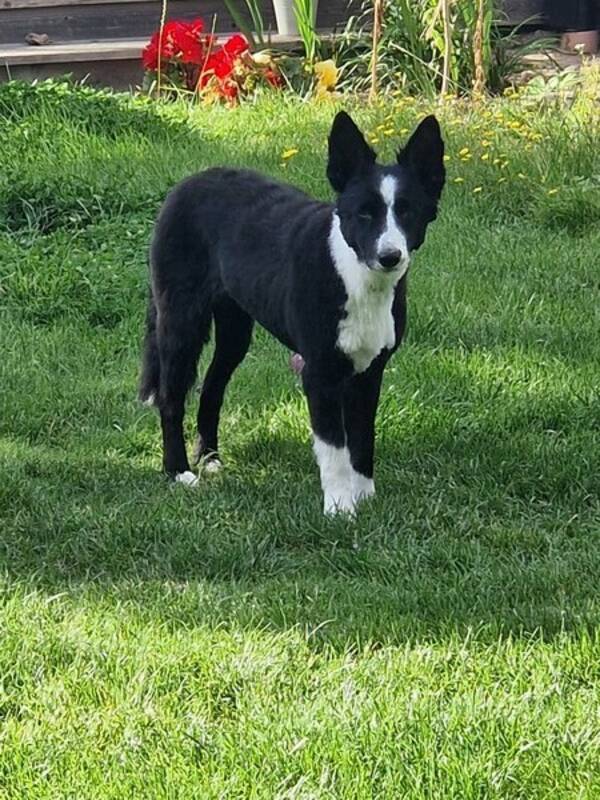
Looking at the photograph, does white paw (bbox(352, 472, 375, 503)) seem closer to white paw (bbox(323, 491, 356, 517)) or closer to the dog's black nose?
white paw (bbox(323, 491, 356, 517))

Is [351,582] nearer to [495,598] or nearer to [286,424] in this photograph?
[495,598]

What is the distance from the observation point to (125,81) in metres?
11.1

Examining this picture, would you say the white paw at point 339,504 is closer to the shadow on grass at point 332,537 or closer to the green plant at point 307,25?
the shadow on grass at point 332,537

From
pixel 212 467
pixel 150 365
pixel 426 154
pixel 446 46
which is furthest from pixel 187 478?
pixel 446 46

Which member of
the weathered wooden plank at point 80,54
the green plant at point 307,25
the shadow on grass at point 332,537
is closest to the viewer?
the shadow on grass at point 332,537

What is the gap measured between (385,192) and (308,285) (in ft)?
1.42

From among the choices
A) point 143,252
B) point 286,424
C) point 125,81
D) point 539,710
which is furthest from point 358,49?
point 539,710

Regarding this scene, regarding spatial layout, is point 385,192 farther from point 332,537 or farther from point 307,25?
point 307,25

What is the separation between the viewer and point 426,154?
394 centimetres

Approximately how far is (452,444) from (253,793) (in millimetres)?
2231

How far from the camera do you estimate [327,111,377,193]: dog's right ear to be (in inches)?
154

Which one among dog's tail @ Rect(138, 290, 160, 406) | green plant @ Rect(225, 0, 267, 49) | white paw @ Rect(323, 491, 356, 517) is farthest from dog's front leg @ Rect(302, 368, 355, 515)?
green plant @ Rect(225, 0, 267, 49)

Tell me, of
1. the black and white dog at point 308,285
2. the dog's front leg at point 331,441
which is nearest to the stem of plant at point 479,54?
the black and white dog at point 308,285

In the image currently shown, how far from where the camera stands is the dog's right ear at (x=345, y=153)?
392 centimetres
